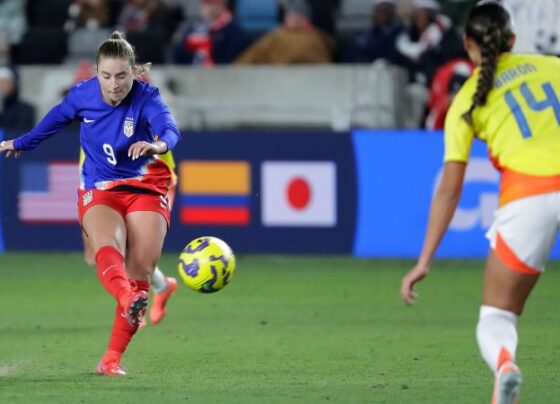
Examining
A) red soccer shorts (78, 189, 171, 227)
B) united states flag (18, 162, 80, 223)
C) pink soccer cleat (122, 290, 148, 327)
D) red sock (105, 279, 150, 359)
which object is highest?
red soccer shorts (78, 189, 171, 227)

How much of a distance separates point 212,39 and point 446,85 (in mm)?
3557

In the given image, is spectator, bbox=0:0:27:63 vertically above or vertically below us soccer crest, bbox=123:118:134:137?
below

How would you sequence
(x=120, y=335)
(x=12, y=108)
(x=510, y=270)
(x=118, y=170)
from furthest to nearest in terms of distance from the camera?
(x=12, y=108), (x=118, y=170), (x=120, y=335), (x=510, y=270)

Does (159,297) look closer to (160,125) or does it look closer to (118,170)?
(118,170)

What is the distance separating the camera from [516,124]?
621 centimetres

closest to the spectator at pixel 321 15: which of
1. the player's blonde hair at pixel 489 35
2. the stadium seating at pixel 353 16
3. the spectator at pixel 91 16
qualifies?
the stadium seating at pixel 353 16

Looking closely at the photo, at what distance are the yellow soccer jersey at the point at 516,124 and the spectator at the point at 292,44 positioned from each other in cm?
1226

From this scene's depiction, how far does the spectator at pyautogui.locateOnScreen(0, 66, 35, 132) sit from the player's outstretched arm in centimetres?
1174

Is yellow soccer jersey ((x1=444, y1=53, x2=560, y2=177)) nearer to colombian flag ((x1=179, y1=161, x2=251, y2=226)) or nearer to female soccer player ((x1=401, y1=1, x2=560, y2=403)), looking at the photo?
female soccer player ((x1=401, y1=1, x2=560, y2=403))

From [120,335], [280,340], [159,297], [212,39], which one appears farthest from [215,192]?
[120,335]

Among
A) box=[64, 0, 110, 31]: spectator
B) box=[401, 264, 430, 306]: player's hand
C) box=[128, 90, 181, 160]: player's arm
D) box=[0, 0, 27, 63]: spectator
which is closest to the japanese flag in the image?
box=[64, 0, 110, 31]: spectator

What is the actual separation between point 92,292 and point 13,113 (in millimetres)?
4784

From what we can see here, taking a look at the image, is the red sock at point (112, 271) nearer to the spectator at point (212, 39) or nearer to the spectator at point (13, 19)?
the spectator at point (212, 39)

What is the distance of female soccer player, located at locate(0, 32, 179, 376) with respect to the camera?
8.23 metres
